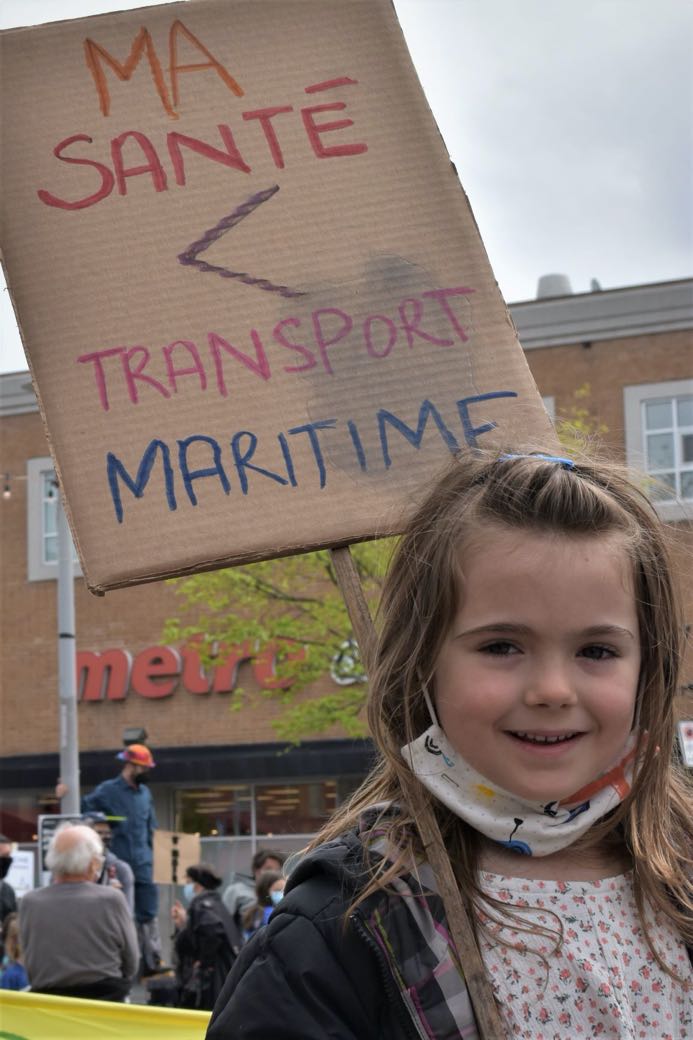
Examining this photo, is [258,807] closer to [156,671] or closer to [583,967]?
[156,671]

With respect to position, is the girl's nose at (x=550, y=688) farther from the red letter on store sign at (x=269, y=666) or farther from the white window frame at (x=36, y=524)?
the white window frame at (x=36, y=524)

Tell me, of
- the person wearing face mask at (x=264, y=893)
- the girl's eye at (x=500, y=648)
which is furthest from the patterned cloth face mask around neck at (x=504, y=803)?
the person wearing face mask at (x=264, y=893)

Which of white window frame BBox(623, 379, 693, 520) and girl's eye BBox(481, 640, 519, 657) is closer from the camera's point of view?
girl's eye BBox(481, 640, 519, 657)

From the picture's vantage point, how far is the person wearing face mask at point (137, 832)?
942 centimetres

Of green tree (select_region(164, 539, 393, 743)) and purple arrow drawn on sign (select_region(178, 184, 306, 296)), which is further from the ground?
green tree (select_region(164, 539, 393, 743))

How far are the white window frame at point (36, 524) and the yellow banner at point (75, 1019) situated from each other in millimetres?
19377

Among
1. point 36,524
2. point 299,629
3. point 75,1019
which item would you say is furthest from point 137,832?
point 36,524

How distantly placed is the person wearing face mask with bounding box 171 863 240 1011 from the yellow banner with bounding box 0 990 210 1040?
450 cm

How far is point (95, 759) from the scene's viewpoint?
72.5 feet

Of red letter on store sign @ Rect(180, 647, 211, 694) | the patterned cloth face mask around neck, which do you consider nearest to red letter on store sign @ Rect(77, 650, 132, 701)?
red letter on store sign @ Rect(180, 647, 211, 694)

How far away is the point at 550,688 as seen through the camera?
173 cm

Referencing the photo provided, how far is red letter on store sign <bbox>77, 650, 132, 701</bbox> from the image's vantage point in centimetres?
2225

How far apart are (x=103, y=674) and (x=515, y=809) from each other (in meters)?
21.1

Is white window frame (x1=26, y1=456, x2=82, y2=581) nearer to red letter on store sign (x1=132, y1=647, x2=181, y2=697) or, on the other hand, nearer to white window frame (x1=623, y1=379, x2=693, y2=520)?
red letter on store sign (x1=132, y1=647, x2=181, y2=697)
